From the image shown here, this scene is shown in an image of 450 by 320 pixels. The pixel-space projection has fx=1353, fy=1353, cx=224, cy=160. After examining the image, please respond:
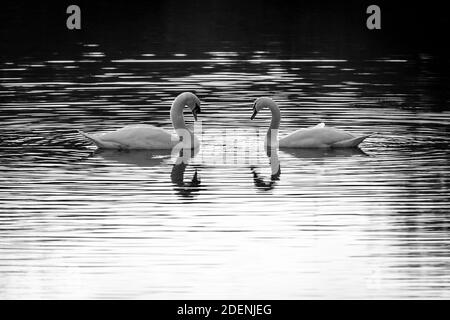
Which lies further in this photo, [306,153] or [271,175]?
[306,153]

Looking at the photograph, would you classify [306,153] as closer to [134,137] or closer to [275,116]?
[275,116]

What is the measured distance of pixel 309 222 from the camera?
49.6ft

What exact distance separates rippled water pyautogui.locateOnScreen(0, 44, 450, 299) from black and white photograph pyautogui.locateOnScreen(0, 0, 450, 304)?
35 millimetres

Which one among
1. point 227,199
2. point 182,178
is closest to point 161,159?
point 182,178

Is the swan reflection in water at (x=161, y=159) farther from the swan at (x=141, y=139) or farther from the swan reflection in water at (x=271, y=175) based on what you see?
the swan reflection in water at (x=271, y=175)

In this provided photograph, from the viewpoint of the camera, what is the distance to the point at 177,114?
2194 centimetres

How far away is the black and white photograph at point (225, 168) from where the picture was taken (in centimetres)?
1302

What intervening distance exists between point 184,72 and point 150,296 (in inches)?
769

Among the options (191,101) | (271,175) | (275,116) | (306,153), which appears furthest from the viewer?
(191,101)

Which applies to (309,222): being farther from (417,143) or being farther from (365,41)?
(365,41)

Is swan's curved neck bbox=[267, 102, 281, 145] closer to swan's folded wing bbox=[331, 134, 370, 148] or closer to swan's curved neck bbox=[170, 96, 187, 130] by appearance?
swan's folded wing bbox=[331, 134, 370, 148]

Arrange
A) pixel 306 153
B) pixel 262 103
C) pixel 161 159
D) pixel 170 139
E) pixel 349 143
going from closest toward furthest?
pixel 161 159 → pixel 306 153 → pixel 349 143 → pixel 170 139 → pixel 262 103

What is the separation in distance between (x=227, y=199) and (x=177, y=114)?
5540mm
